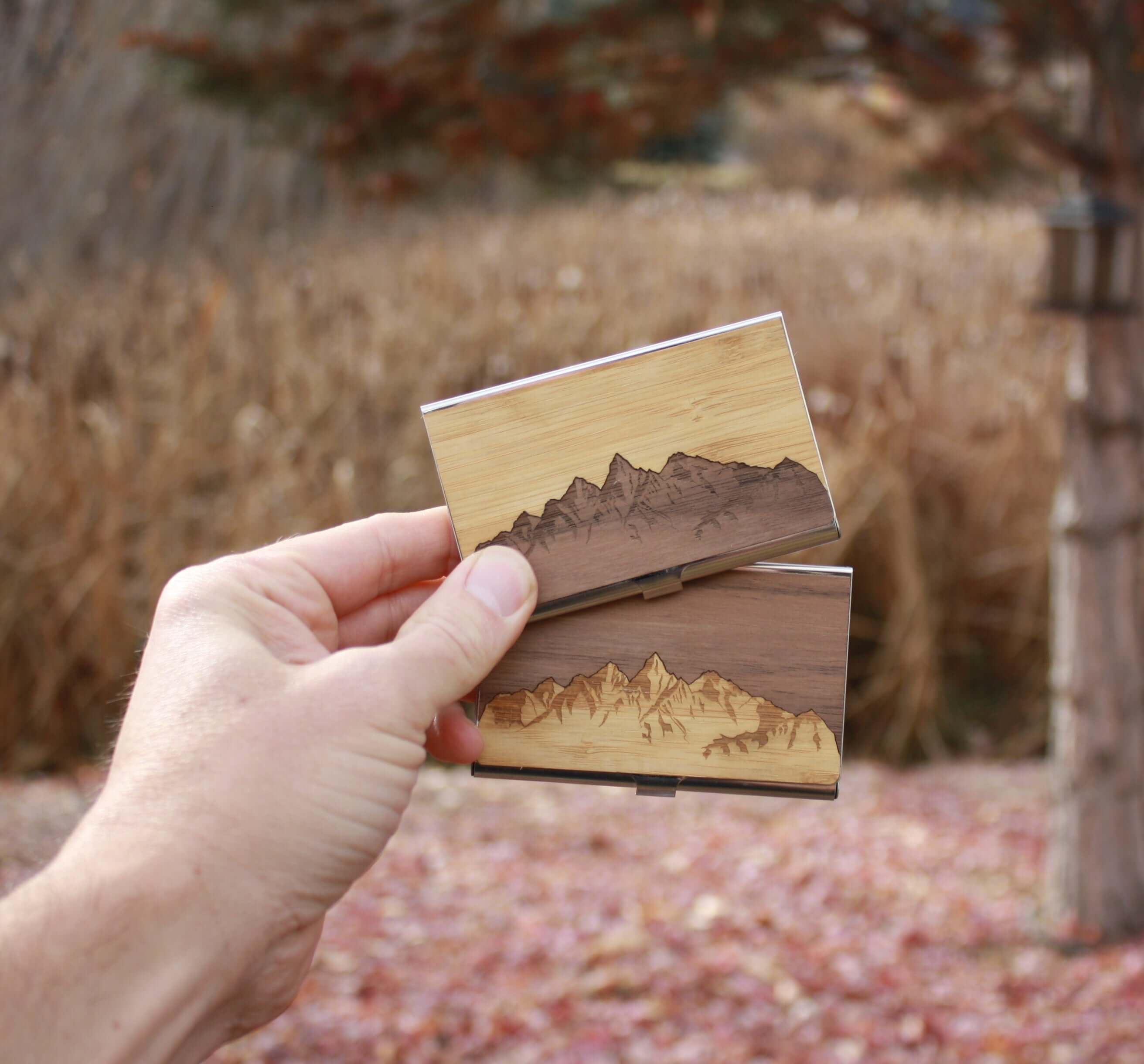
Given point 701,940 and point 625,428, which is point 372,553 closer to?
point 625,428

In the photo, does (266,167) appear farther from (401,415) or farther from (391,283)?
(401,415)

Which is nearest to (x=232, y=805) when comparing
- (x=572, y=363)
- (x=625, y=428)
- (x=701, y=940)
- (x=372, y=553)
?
(x=372, y=553)

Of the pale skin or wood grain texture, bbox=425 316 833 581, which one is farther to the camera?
wood grain texture, bbox=425 316 833 581

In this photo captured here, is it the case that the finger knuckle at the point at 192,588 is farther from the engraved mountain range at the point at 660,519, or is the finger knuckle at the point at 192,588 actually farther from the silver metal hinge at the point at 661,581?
the silver metal hinge at the point at 661,581

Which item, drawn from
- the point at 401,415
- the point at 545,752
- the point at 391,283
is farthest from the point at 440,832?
the point at 391,283

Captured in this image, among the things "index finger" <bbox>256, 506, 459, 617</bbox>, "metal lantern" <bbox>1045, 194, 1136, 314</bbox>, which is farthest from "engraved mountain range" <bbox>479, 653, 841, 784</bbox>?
"metal lantern" <bbox>1045, 194, 1136, 314</bbox>

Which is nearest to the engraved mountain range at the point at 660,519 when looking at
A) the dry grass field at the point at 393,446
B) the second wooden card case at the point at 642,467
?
the second wooden card case at the point at 642,467

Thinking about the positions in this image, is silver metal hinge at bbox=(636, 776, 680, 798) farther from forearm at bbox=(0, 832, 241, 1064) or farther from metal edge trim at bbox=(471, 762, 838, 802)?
forearm at bbox=(0, 832, 241, 1064)
